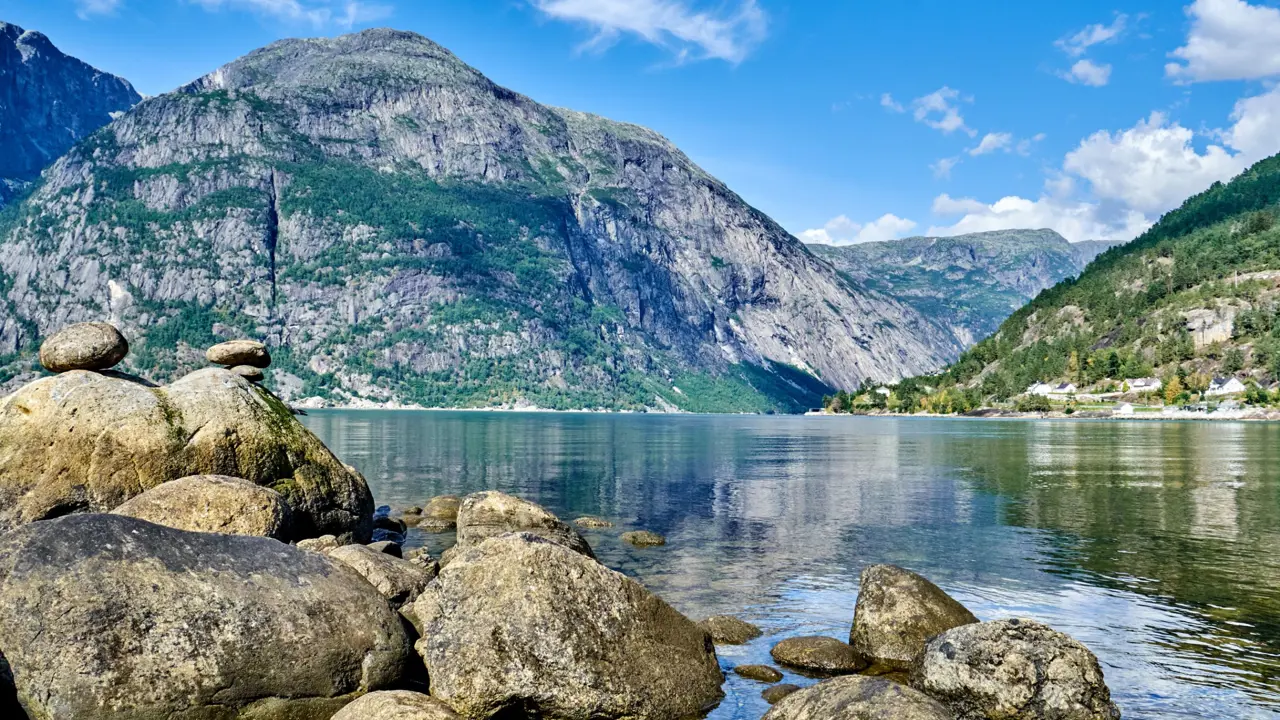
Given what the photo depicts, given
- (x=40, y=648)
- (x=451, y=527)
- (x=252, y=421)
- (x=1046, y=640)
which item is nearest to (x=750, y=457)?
(x=451, y=527)

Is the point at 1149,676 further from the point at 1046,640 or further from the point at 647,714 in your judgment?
the point at 647,714

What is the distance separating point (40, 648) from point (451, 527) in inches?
1167

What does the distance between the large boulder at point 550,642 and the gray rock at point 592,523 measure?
1029 inches

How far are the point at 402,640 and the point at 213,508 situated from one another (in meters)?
8.67

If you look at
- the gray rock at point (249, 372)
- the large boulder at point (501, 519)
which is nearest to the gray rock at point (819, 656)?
the large boulder at point (501, 519)

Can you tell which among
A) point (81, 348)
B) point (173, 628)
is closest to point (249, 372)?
point (81, 348)

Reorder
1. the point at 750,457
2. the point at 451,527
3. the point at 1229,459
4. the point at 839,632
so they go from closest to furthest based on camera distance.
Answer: the point at 839,632 < the point at 451,527 < the point at 1229,459 < the point at 750,457

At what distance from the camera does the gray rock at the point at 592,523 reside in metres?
43.3

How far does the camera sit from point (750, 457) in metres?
96.4

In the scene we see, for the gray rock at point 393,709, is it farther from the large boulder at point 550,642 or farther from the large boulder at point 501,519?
the large boulder at point 501,519

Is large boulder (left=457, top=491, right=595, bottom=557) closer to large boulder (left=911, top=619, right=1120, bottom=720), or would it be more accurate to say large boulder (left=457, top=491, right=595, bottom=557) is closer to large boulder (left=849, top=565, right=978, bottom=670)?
large boulder (left=849, top=565, right=978, bottom=670)

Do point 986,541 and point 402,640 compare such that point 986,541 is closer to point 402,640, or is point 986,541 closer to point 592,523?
point 592,523

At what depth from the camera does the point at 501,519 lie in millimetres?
31156

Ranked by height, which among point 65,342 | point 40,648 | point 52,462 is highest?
point 65,342
